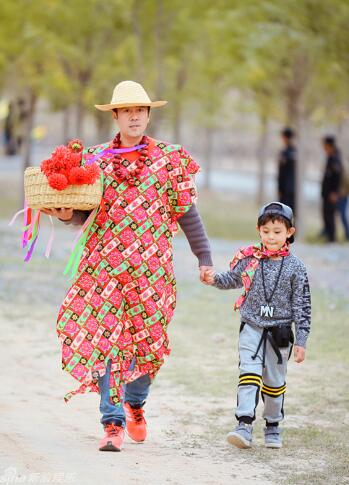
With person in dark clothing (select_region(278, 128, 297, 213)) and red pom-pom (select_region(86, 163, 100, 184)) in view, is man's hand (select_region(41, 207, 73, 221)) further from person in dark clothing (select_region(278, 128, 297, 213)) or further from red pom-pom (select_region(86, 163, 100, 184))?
person in dark clothing (select_region(278, 128, 297, 213))

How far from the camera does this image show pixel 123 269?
617cm

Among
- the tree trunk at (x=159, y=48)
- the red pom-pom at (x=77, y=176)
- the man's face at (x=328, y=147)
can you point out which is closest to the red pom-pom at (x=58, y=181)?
the red pom-pom at (x=77, y=176)

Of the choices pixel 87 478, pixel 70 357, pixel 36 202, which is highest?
pixel 36 202

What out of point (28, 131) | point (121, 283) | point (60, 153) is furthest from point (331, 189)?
point (60, 153)

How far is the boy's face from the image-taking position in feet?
20.9

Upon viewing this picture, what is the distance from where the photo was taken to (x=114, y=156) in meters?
6.25

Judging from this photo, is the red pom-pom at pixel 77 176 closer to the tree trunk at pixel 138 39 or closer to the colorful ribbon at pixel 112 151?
the colorful ribbon at pixel 112 151

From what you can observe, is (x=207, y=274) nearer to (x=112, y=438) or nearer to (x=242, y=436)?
(x=242, y=436)

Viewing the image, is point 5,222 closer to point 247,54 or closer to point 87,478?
point 247,54

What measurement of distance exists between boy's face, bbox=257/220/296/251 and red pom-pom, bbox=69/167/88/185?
3.63ft

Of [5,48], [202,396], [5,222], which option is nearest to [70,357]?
[202,396]

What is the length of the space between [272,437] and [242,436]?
0.33 meters

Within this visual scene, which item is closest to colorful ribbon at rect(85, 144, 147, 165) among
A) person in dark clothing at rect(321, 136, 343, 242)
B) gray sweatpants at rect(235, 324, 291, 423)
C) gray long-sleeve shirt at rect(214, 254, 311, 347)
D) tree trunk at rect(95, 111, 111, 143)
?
gray long-sleeve shirt at rect(214, 254, 311, 347)

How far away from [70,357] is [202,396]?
7.46ft
